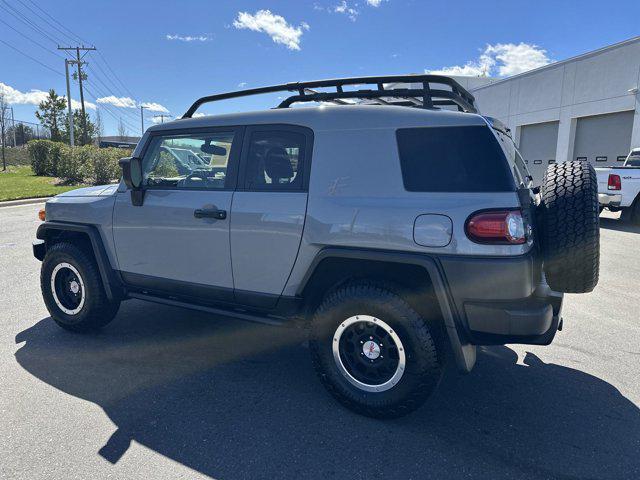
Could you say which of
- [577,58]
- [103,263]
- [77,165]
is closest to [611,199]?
[103,263]

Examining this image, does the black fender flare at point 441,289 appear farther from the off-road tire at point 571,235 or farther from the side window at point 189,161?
the side window at point 189,161

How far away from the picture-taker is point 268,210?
296cm

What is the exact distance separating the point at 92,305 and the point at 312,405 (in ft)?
7.30

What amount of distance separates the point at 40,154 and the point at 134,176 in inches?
1013

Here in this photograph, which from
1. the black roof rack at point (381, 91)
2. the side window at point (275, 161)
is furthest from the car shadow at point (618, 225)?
the side window at point (275, 161)

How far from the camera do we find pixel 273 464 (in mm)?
2336

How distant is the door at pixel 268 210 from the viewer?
2910 mm

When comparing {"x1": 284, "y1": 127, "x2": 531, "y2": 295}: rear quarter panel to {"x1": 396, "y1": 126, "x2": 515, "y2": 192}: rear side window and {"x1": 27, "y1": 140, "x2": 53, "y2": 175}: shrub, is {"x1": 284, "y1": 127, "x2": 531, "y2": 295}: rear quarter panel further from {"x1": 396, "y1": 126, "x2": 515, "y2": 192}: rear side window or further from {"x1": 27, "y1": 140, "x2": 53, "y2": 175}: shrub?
{"x1": 27, "y1": 140, "x2": 53, "y2": 175}: shrub

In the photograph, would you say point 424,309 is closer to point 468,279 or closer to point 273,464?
point 468,279

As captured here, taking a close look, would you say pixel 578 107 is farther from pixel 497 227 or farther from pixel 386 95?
pixel 497 227

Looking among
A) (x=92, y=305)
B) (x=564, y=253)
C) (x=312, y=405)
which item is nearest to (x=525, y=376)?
(x=564, y=253)

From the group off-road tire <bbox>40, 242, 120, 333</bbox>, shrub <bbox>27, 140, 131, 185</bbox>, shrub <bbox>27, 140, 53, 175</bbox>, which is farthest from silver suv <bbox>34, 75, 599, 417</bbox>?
shrub <bbox>27, 140, 53, 175</bbox>

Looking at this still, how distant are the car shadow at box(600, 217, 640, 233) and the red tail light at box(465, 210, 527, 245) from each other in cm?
968

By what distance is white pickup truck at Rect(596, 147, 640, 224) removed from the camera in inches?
404
